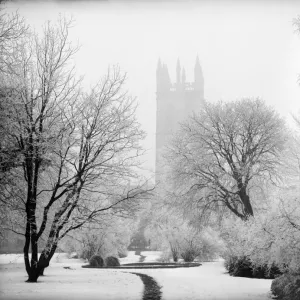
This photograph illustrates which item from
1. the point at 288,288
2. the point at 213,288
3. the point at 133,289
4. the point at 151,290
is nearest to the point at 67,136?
the point at 133,289

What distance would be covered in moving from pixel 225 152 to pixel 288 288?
10644 millimetres

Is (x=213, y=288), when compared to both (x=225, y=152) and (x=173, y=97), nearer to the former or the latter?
(x=225, y=152)

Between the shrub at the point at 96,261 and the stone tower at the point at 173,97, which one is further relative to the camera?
the stone tower at the point at 173,97

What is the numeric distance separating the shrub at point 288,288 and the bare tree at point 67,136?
542cm

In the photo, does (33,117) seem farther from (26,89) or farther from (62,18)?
(62,18)

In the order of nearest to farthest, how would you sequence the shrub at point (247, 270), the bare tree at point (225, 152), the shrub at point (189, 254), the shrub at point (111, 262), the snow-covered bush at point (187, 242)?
the shrub at point (247, 270)
the bare tree at point (225, 152)
the shrub at point (111, 262)
the snow-covered bush at point (187, 242)
the shrub at point (189, 254)

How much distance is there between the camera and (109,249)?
97.9 feet

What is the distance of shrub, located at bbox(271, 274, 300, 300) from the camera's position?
10.1m

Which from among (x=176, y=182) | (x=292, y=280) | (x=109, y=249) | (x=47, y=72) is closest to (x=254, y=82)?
(x=176, y=182)

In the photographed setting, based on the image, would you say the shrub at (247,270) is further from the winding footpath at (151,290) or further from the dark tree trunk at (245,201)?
the winding footpath at (151,290)

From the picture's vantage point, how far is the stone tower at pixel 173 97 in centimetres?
10338

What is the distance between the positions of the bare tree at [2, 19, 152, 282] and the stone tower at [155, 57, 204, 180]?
87.7 metres

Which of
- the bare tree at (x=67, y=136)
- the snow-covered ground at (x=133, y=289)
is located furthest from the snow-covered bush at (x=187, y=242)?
the bare tree at (x=67, y=136)

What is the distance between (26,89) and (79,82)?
2.31m
